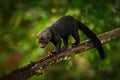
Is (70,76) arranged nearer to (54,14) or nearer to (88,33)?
(54,14)

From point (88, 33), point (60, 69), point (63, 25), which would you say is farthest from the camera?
point (60, 69)

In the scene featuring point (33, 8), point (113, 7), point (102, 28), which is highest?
point (33, 8)

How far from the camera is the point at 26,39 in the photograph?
283 inches

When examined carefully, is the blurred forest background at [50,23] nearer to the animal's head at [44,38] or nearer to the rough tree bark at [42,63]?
the animal's head at [44,38]

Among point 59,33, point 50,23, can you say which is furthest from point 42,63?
point 50,23

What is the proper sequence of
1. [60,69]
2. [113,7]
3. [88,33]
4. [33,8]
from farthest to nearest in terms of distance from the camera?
[60,69], [33,8], [113,7], [88,33]

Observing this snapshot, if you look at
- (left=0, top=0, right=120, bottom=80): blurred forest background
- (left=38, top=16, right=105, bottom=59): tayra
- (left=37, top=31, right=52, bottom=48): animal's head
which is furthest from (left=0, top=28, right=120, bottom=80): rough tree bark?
(left=0, top=0, right=120, bottom=80): blurred forest background

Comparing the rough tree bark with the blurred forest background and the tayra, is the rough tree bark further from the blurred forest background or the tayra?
the blurred forest background

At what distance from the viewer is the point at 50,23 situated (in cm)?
661

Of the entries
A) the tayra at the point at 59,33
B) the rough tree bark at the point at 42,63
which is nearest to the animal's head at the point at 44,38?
the tayra at the point at 59,33

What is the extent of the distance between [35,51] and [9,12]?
2281mm

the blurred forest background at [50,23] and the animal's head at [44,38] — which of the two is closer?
the animal's head at [44,38]

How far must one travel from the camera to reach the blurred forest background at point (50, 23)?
6.35 m

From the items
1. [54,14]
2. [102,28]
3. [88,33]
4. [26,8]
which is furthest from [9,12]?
[88,33]
